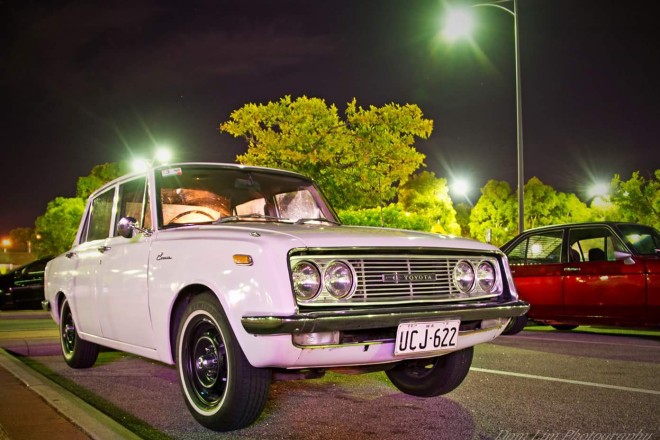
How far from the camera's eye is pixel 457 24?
59.1ft

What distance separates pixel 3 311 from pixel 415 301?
16.4 m

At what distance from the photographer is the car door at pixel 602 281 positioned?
8617 millimetres

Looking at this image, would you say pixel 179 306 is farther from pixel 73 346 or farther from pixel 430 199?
pixel 430 199

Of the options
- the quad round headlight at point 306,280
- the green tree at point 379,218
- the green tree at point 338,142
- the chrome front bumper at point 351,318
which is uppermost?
the green tree at point 338,142

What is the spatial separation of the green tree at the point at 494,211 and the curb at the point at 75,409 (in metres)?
62.0

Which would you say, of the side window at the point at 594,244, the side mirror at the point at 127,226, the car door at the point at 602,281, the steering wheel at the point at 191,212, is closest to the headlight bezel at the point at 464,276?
the steering wheel at the point at 191,212

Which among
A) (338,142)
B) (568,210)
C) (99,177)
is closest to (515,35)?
(338,142)

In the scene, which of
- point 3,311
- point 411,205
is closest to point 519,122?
point 3,311

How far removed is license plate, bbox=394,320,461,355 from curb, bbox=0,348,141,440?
1626 mm

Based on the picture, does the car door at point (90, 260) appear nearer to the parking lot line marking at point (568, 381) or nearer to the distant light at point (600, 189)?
the parking lot line marking at point (568, 381)

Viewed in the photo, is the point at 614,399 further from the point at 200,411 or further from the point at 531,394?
the point at 200,411

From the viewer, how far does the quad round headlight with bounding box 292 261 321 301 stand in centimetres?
403

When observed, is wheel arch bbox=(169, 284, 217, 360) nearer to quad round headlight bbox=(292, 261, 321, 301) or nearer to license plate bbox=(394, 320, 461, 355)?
quad round headlight bbox=(292, 261, 321, 301)

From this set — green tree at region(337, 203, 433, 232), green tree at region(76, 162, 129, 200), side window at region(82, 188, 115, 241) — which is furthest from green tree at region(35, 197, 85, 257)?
side window at region(82, 188, 115, 241)
